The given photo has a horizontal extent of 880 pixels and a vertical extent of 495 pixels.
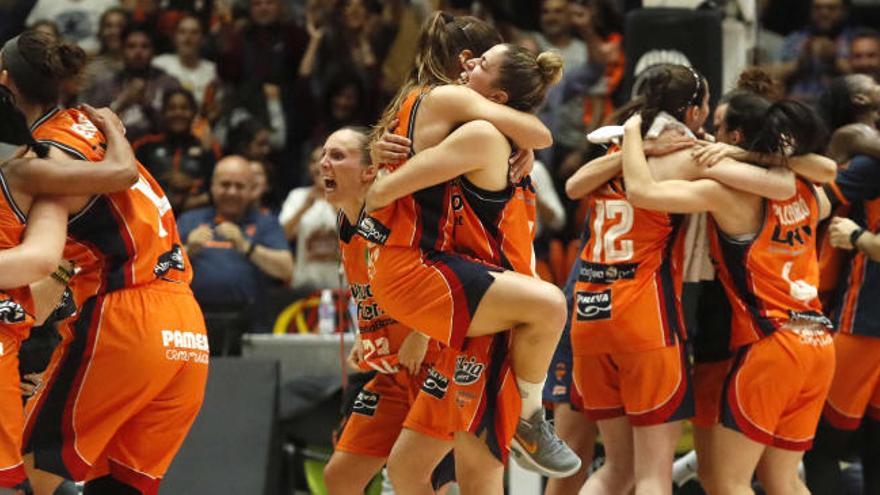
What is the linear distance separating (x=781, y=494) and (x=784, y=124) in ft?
5.10

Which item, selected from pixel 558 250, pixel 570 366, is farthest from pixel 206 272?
pixel 570 366

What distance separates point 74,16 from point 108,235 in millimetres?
8061

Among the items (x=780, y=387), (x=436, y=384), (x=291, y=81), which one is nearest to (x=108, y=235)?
(x=436, y=384)

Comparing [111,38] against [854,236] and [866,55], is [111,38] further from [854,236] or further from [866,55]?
[854,236]

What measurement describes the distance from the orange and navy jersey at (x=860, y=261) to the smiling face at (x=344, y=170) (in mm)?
2482

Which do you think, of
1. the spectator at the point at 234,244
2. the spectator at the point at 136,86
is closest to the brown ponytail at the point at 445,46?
the spectator at the point at 234,244

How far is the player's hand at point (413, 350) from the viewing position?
5.48m

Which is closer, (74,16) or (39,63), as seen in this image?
(39,63)

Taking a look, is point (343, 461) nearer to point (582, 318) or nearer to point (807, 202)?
point (582, 318)

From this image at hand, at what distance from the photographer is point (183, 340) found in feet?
17.0

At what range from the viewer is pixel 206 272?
9133 millimetres

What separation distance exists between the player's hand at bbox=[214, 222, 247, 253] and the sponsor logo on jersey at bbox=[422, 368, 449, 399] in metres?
4.18

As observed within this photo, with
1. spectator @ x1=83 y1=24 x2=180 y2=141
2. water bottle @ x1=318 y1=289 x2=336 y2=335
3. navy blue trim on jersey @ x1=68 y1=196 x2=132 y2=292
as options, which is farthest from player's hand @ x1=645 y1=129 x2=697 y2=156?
spectator @ x1=83 y1=24 x2=180 y2=141

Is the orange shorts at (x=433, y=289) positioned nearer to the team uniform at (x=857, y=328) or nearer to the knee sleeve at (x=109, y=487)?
the knee sleeve at (x=109, y=487)
